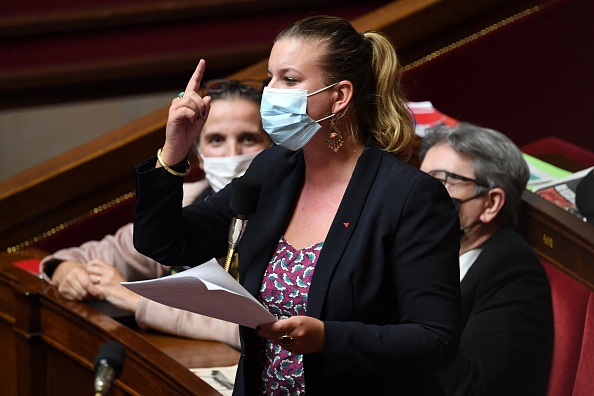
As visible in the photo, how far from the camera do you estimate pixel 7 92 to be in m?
4.71

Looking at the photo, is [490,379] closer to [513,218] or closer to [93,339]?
[513,218]

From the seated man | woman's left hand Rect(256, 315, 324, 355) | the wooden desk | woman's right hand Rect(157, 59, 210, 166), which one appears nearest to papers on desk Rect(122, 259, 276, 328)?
woman's left hand Rect(256, 315, 324, 355)

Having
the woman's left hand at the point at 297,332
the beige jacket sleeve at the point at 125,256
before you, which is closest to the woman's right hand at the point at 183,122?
the woman's left hand at the point at 297,332

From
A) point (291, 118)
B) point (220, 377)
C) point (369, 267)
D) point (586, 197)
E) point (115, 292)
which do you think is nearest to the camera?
point (369, 267)

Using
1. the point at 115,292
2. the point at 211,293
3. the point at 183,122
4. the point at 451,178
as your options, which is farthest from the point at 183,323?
the point at 211,293

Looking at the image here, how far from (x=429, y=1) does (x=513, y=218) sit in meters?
0.91

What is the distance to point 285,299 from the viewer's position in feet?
5.41

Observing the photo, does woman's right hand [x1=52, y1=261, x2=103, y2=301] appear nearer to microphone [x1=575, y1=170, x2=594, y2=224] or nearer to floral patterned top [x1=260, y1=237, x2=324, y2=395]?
floral patterned top [x1=260, y1=237, x2=324, y2=395]

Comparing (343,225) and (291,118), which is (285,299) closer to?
(343,225)

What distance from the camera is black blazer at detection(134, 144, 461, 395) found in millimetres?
1536

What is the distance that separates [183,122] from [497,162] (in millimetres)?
992

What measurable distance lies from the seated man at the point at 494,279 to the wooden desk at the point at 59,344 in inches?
20.5

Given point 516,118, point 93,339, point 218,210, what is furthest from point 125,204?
point 218,210

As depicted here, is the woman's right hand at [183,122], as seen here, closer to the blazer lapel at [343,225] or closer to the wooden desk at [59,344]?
the blazer lapel at [343,225]
